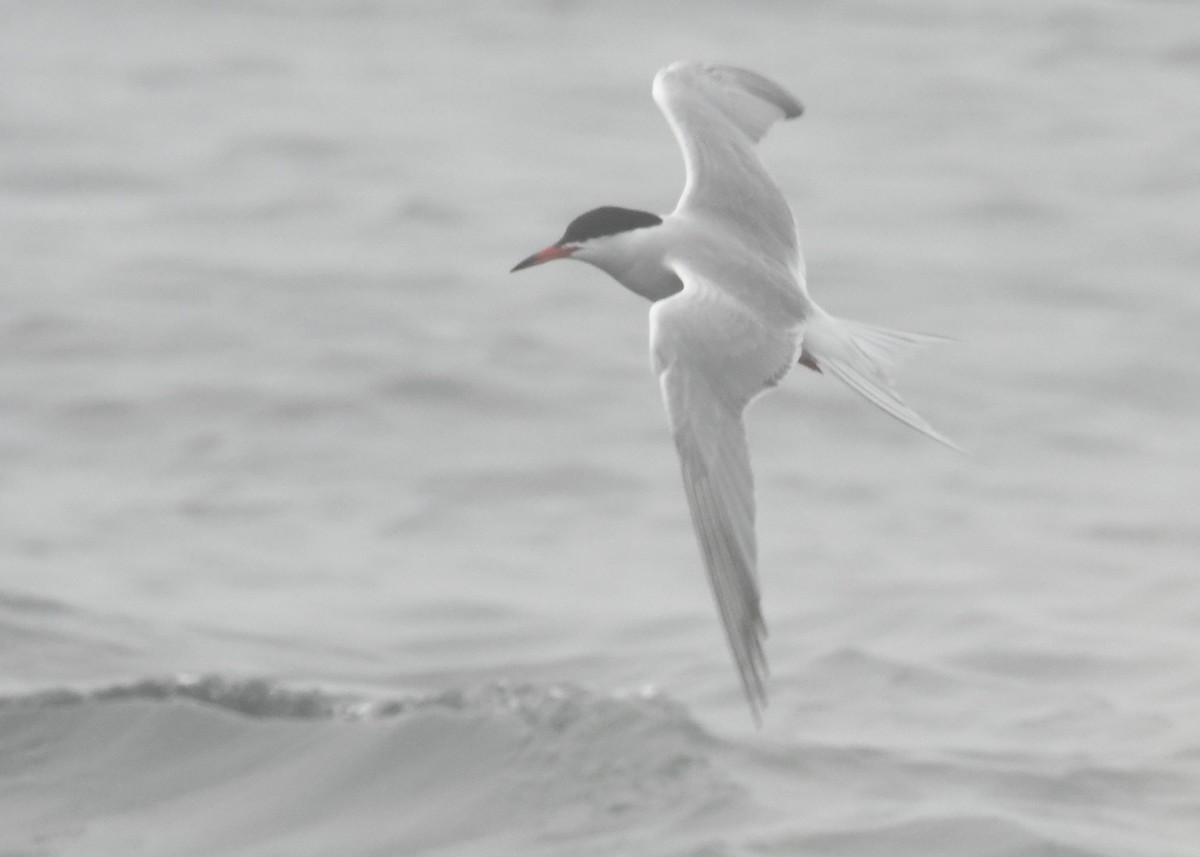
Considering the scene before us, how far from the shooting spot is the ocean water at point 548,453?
8641 mm

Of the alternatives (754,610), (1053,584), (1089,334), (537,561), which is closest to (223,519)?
(537,561)

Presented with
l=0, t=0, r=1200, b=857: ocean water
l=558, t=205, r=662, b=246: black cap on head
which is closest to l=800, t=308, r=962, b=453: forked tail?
l=558, t=205, r=662, b=246: black cap on head

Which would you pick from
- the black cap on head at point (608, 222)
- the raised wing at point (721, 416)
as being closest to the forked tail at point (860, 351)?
the raised wing at point (721, 416)

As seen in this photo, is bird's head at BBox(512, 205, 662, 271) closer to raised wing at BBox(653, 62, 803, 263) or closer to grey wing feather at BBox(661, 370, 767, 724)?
raised wing at BBox(653, 62, 803, 263)

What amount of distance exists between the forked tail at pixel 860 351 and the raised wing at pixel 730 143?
1.69 feet

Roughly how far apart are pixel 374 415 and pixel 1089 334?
400 cm

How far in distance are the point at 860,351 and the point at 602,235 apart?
0.80 meters

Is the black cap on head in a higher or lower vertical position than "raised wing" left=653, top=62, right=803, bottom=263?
lower

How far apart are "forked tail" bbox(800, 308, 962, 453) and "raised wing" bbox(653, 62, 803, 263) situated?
0.52 metres

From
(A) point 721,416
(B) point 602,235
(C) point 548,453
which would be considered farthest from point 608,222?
(C) point 548,453

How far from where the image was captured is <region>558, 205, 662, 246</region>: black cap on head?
22.0ft

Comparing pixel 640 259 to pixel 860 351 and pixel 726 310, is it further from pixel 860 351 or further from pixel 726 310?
pixel 860 351

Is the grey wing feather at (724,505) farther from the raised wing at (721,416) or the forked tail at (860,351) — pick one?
the forked tail at (860,351)

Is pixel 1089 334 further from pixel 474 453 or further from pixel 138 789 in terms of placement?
pixel 138 789
